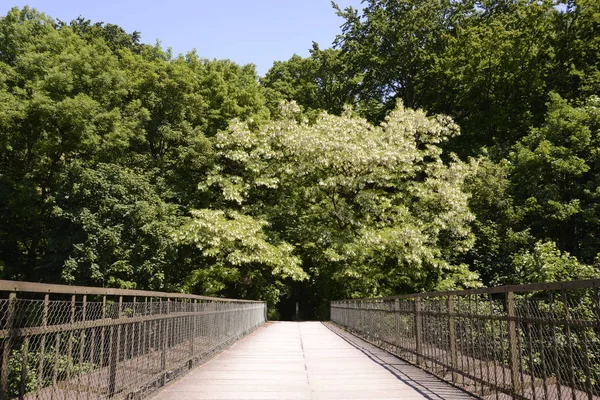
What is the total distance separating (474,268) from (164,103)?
23.2 m

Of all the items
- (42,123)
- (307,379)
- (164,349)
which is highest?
(42,123)

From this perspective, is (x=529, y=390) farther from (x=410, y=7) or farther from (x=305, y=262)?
(x=410, y=7)

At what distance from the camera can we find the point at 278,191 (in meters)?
36.0

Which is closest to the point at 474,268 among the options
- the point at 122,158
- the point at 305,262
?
the point at 305,262

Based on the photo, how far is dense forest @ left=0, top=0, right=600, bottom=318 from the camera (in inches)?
1153

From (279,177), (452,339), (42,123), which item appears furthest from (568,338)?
(42,123)

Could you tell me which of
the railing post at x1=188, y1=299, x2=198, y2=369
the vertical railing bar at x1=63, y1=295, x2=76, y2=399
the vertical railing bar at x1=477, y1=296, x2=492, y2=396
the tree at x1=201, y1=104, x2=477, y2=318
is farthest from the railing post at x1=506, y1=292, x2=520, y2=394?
the tree at x1=201, y1=104, x2=477, y2=318

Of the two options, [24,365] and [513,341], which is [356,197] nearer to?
[513,341]

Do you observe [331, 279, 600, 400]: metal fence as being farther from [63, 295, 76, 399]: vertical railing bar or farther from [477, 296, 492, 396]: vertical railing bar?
[63, 295, 76, 399]: vertical railing bar

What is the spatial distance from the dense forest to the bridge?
15358 millimetres

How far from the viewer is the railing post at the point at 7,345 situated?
3629 mm

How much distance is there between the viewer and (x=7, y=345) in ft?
12.2

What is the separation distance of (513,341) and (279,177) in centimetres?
2911

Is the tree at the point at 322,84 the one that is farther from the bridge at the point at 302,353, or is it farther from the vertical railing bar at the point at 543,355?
the vertical railing bar at the point at 543,355
